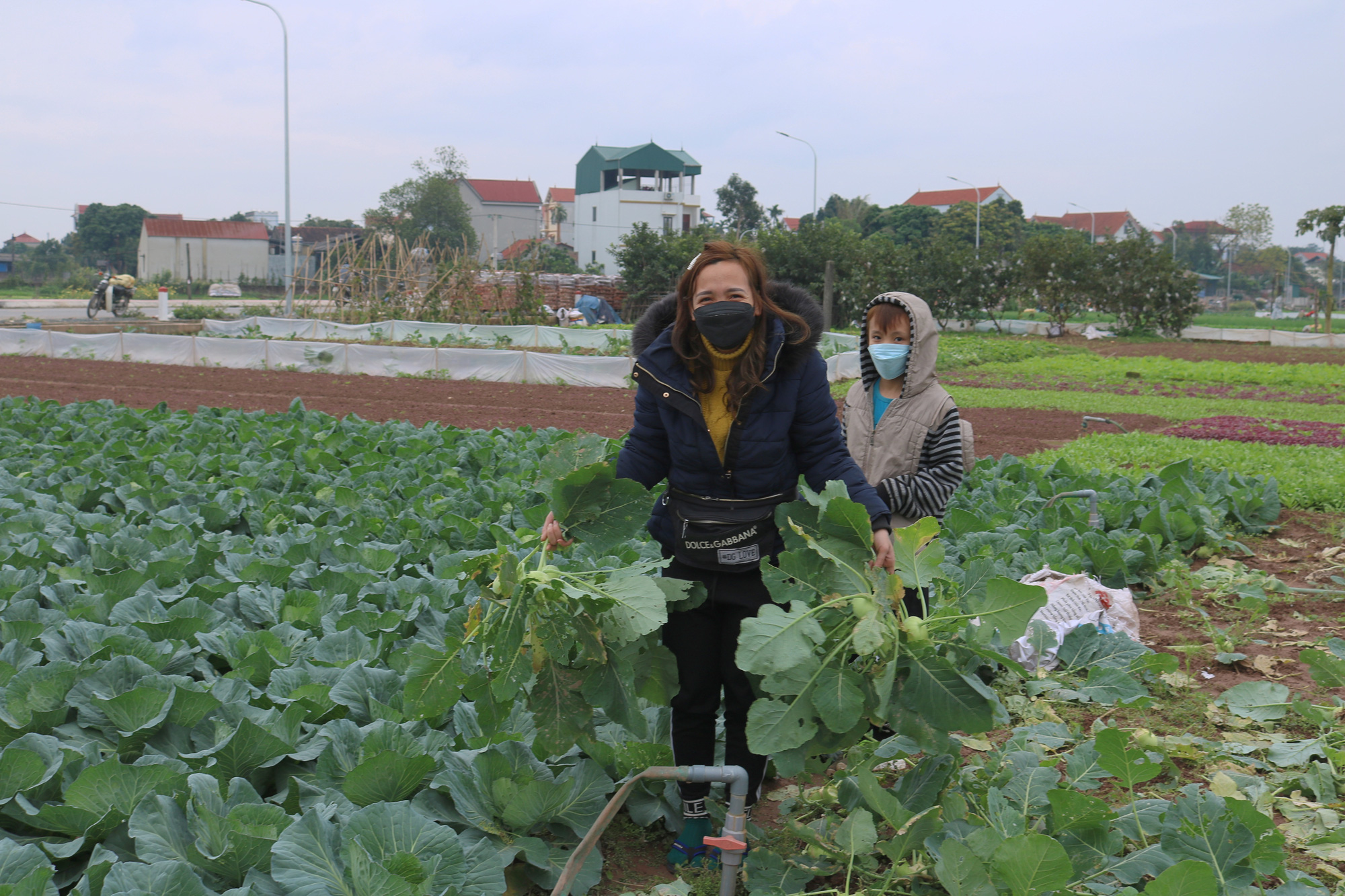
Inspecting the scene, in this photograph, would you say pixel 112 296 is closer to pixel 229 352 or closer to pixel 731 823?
pixel 229 352

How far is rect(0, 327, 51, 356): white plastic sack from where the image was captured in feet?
71.1

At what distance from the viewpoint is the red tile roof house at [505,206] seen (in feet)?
256

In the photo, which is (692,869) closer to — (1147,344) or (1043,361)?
(1043,361)

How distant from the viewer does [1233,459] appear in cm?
912

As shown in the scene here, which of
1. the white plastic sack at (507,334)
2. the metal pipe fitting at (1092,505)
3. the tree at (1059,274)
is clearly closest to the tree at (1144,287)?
the tree at (1059,274)

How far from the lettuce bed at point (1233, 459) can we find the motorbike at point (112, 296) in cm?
3268

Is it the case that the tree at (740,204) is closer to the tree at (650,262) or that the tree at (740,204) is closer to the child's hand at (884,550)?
the tree at (650,262)

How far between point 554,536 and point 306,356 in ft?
61.9

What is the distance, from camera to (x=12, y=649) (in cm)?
Result: 325

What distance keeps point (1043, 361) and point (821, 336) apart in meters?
22.2

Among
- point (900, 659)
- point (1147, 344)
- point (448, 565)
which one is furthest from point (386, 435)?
point (1147, 344)

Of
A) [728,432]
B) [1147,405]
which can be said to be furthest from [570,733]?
[1147,405]

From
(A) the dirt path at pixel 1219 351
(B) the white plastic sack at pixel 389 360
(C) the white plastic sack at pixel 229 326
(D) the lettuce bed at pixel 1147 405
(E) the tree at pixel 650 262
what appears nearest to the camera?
(D) the lettuce bed at pixel 1147 405

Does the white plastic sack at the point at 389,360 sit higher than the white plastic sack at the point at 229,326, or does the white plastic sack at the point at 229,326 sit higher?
the white plastic sack at the point at 229,326
